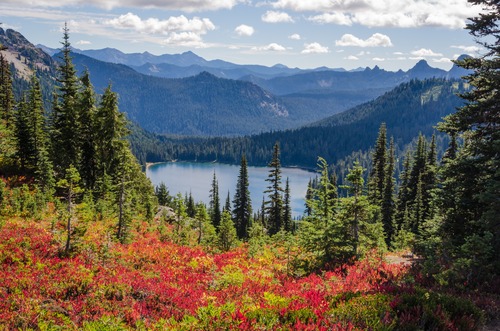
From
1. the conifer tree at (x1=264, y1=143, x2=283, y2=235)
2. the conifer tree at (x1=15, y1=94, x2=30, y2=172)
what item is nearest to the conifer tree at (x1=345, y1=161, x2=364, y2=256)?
the conifer tree at (x1=15, y1=94, x2=30, y2=172)

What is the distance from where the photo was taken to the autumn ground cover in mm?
9062

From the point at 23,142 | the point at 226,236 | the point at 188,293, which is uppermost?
the point at 23,142

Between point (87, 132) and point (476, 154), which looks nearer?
point (476, 154)

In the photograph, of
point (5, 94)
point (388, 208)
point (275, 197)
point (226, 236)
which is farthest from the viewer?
point (5, 94)

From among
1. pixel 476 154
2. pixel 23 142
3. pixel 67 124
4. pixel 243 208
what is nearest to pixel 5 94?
pixel 23 142

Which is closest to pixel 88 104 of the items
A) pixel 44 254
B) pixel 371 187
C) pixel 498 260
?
pixel 44 254

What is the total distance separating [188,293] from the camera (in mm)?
13398

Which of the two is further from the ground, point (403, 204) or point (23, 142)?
point (23, 142)

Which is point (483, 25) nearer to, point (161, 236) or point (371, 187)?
point (161, 236)

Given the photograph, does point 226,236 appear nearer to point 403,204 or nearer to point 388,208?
point 388,208

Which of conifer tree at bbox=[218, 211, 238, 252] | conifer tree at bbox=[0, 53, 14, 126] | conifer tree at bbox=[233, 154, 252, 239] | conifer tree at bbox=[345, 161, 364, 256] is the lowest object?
conifer tree at bbox=[233, 154, 252, 239]

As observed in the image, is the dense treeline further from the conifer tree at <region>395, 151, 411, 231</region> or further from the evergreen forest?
the conifer tree at <region>395, 151, 411, 231</region>

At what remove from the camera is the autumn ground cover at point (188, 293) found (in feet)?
29.7

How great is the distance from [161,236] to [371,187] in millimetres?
38960
